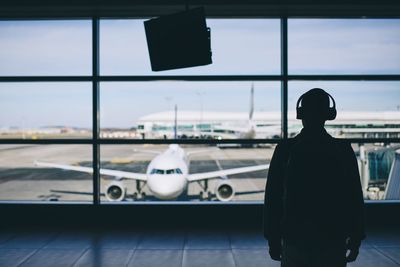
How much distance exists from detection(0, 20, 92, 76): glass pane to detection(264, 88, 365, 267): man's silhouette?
3.91 m

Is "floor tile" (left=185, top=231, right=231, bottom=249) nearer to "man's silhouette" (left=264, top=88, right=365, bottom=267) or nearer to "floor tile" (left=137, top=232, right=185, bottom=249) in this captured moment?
"floor tile" (left=137, top=232, right=185, bottom=249)

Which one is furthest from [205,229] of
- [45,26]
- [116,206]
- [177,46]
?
[45,26]

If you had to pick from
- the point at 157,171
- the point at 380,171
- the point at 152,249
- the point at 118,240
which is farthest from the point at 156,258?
the point at 157,171

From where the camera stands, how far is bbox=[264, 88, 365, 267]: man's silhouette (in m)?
1.51

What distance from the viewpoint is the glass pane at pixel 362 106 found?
4809 mm

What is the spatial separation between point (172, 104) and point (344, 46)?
107 inches

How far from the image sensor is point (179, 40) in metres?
3.26

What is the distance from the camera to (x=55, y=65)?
493 cm

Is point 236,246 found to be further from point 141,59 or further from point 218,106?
point 141,59

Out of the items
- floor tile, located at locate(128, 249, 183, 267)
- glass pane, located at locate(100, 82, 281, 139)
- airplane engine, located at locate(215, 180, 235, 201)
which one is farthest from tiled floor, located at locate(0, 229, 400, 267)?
airplane engine, located at locate(215, 180, 235, 201)

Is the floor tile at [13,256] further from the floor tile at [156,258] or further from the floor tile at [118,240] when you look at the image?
the floor tile at [156,258]

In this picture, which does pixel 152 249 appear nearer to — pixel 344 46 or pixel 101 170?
pixel 101 170

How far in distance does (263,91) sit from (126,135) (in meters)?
2.03

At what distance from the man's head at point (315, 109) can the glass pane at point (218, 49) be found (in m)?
3.23
